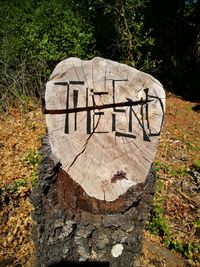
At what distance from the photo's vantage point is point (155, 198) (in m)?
3.88

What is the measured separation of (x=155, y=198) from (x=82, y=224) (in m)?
1.77

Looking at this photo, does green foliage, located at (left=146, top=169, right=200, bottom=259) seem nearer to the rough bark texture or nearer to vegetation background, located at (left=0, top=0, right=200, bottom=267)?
vegetation background, located at (left=0, top=0, right=200, bottom=267)

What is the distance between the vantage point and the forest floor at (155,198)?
125 inches

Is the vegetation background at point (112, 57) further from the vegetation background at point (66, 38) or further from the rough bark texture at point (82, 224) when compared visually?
the rough bark texture at point (82, 224)

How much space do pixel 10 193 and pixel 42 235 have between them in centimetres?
138

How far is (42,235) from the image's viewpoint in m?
2.47

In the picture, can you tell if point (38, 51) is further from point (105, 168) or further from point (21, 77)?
point (105, 168)

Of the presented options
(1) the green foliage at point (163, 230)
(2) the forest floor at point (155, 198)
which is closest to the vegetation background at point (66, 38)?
(2) the forest floor at point (155, 198)

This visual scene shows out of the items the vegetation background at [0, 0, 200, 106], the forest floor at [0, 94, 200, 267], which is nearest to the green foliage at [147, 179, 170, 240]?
the forest floor at [0, 94, 200, 267]

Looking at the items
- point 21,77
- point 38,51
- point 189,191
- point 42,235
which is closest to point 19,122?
point 21,77

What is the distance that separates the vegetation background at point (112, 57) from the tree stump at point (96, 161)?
0.87 metres

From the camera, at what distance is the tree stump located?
7.14ft

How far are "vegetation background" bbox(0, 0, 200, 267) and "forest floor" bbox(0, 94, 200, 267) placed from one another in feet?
→ 0.03

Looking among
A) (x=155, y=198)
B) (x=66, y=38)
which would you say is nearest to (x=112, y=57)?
(x=66, y=38)
